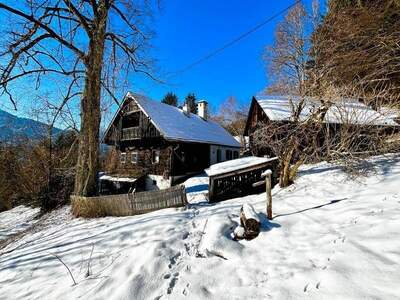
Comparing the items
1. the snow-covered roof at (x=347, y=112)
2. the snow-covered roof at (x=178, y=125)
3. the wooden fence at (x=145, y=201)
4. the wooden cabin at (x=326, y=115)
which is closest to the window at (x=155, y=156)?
the snow-covered roof at (x=178, y=125)

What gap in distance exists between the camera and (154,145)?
21141mm

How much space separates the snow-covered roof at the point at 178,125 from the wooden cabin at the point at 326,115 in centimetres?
375

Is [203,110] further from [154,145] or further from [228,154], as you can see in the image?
[154,145]

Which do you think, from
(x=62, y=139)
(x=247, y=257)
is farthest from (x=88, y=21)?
(x=62, y=139)

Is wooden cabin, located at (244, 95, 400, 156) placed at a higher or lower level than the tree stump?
higher

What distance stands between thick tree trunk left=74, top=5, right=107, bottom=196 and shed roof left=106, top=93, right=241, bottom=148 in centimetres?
762

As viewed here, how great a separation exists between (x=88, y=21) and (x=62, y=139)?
17019mm

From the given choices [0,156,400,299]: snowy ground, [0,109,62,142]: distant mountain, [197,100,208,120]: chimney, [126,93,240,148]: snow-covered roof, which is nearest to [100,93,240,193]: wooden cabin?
[126,93,240,148]: snow-covered roof

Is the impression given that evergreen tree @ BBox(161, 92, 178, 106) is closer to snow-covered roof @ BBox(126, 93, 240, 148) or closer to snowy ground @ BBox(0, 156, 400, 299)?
snow-covered roof @ BBox(126, 93, 240, 148)

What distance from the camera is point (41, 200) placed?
15.6 meters

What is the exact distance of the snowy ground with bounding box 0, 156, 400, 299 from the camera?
10.7ft

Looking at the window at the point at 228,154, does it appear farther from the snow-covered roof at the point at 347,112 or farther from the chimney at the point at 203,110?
the snow-covered roof at the point at 347,112

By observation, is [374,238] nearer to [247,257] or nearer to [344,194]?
[247,257]

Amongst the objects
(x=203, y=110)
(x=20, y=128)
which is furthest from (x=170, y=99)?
(x=20, y=128)
